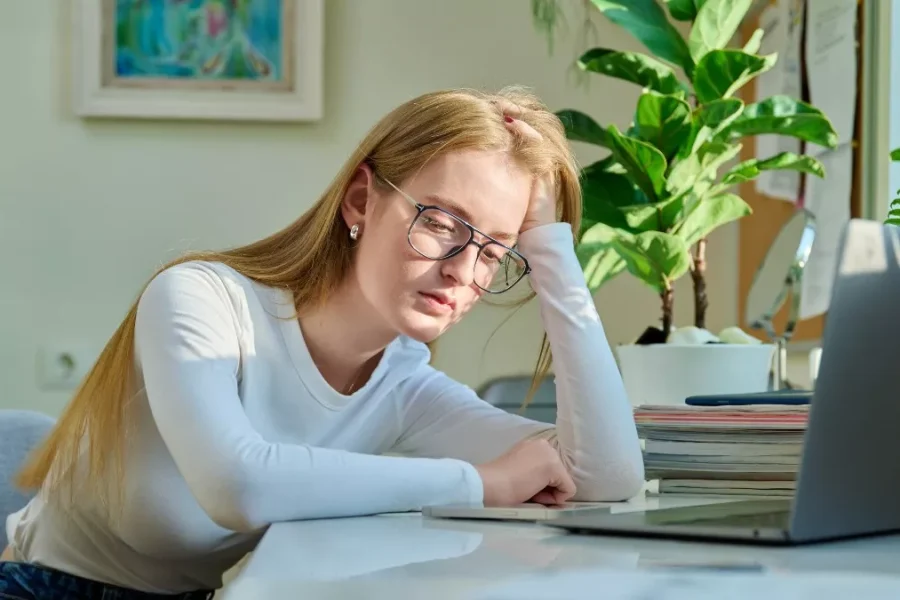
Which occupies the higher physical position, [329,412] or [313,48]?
[313,48]

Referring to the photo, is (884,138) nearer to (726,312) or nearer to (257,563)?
(726,312)

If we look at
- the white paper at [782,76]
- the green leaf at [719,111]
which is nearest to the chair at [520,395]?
the white paper at [782,76]

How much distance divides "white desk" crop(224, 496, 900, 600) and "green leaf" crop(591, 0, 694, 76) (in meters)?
1.27

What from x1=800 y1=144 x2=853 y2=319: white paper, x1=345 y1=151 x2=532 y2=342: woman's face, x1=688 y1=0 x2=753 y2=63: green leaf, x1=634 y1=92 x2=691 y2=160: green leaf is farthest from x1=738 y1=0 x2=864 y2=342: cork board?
x1=345 y1=151 x2=532 y2=342: woman's face

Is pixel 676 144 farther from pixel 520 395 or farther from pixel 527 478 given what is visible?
pixel 520 395

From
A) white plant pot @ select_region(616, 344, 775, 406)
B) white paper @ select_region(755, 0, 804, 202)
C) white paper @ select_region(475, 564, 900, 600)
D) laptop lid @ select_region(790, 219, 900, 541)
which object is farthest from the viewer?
white paper @ select_region(755, 0, 804, 202)

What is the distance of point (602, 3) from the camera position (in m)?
1.81

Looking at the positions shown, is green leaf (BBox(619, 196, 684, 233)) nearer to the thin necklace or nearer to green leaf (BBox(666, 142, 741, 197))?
green leaf (BBox(666, 142, 741, 197))

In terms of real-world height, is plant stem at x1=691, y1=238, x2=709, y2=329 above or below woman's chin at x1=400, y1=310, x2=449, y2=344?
below

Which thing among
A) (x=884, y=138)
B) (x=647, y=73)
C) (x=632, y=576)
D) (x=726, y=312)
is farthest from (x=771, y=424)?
(x=726, y=312)

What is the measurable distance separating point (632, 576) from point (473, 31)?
94.7 inches

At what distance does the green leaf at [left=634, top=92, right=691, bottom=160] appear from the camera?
1668mm

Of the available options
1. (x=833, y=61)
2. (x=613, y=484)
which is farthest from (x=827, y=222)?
(x=613, y=484)

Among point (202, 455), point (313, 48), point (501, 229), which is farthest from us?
point (313, 48)
